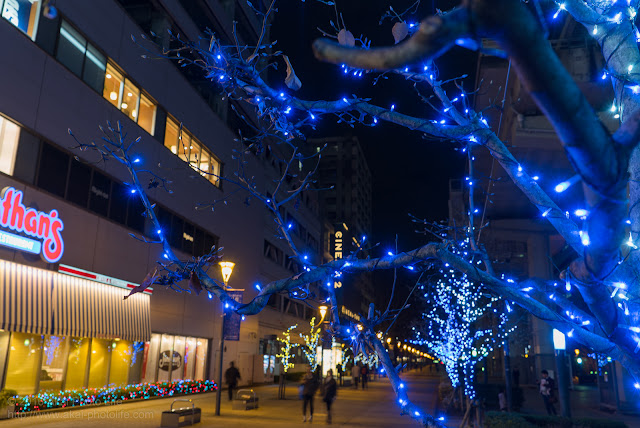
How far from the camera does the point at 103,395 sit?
65.8 feet

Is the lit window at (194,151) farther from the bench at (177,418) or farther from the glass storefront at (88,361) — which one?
the bench at (177,418)

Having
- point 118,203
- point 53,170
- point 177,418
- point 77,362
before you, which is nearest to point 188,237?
point 118,203

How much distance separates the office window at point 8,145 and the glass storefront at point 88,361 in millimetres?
5234

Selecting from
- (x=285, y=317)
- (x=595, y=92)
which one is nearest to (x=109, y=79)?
(x=595, y=92)

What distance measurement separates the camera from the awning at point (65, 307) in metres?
15.6

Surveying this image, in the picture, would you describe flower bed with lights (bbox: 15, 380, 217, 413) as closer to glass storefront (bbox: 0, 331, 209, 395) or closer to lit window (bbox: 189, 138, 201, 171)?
glass storefront (bbox: 0, 331, 209, 395)

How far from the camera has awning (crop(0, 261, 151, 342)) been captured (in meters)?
15.6

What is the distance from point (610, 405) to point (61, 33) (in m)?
27.9

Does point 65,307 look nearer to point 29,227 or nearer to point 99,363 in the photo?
point 29,227

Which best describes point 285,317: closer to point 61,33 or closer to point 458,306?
point 458,306

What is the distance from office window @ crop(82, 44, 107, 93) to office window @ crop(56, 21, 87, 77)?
30 centimetres

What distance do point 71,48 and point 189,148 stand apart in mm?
9939

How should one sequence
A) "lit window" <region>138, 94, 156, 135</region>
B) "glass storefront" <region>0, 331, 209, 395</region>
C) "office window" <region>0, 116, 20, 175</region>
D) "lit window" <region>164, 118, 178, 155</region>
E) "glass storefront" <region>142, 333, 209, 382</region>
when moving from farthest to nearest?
"lit window" <region>164, 118, 178, 155</region> < "lit window" <region>138, 94, 156, 135</region> < "glass storefront" <region>142, 333, 209, 382</region> < "glass storefront" <region>0, 331, 209, 395</region> < "office window" <region>0, 116, 20, 175</region>

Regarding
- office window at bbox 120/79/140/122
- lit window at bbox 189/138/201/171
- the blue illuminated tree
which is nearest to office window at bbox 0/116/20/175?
office window at bbox 120/79/140/122
